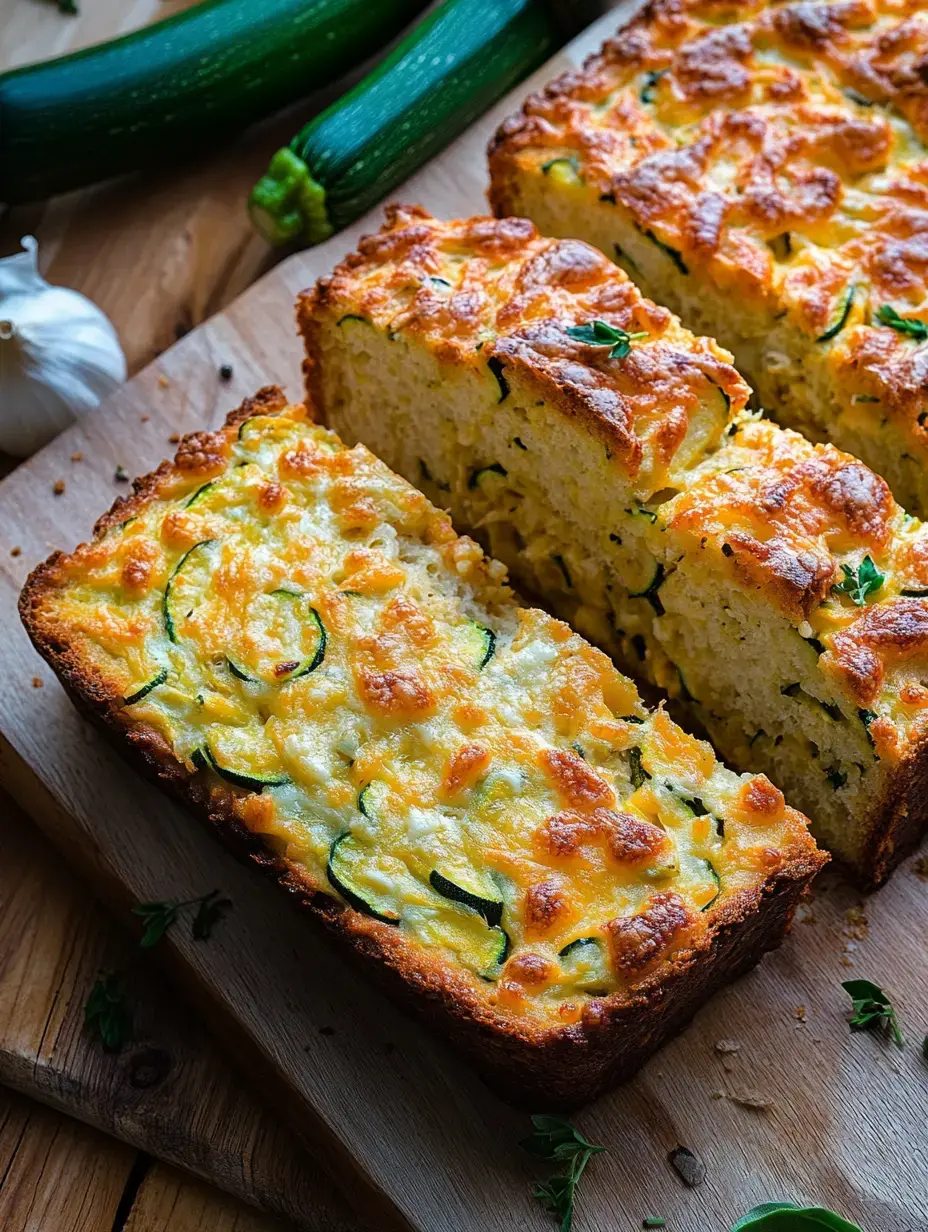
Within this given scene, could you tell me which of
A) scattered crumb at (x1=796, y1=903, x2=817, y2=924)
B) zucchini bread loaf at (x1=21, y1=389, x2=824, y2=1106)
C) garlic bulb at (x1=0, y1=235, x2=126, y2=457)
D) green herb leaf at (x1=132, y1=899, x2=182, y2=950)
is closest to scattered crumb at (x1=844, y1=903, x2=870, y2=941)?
scattered crumb at (x1=796, y1=903, x2=817, y2=924)

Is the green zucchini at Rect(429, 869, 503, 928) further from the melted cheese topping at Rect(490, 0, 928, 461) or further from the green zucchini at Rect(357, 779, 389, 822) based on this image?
the melted cheese topping at Rect(490, 0, 928, 461)

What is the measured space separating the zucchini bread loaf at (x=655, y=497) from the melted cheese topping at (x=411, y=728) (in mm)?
419

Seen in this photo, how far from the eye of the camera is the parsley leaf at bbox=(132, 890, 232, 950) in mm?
4547

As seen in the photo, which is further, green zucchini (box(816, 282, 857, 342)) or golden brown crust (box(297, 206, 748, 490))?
green zucchini (box(816, 282, 857, 342))

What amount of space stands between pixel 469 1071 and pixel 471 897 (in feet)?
2.57

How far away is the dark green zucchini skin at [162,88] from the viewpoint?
21.1 ft

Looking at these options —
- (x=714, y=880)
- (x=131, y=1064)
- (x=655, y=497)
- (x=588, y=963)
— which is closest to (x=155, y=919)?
(x=131, y=1064)

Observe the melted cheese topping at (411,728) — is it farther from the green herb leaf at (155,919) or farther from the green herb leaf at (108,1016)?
the green herb leaf at (108,1016)

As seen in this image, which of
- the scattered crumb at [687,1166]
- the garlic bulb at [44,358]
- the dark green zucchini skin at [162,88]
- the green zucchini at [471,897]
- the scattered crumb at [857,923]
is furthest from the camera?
the dark green zucchini skin at [162,88]

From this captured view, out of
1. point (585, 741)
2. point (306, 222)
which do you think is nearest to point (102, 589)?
point (585, 741)

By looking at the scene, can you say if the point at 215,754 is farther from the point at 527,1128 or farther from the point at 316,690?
the point at 527,1128

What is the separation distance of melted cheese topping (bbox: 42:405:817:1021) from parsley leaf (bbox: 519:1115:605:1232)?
563mm

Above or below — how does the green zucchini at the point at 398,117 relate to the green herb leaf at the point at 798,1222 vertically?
above

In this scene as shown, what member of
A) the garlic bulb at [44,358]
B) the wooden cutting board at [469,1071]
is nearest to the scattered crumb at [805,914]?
the wooden cutting board at [469,1071]
